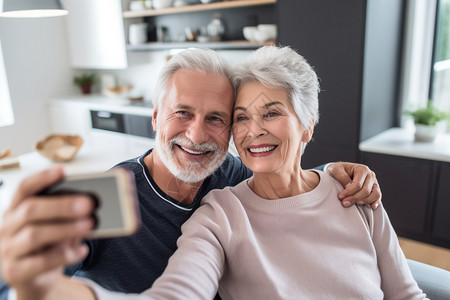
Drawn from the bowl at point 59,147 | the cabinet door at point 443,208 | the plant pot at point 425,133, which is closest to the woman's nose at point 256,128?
the bowl at point 59,147

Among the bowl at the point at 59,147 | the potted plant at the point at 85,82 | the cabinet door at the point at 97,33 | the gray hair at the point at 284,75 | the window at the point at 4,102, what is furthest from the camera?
the potted plant at the point at 85,82

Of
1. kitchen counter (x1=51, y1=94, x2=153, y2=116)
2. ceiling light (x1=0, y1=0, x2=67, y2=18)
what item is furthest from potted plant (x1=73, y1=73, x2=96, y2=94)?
ceiling light (x1=0, y1=0, x2=67, y2=18)

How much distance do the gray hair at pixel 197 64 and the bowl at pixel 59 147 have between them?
1205mm

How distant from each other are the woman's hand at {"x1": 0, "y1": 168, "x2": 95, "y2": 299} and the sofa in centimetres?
129

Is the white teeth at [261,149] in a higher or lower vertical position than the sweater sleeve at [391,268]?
higher

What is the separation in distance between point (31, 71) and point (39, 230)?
4757 millimetres

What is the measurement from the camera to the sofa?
1315 mm

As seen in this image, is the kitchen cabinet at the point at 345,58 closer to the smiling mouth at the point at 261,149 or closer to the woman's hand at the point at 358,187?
the woman's hand at the point at 358,187

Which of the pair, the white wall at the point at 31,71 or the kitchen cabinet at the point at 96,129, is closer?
the kitchen cabinet at the point at 96,129

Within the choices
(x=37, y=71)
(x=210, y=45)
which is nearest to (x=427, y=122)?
(x=210, y=45)

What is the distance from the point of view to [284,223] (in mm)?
1126

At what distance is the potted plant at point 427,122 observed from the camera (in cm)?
269

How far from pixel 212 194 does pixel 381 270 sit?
23.2 inches

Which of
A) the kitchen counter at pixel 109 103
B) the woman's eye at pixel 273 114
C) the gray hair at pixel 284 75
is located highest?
the gray hair at pixel 284 75
